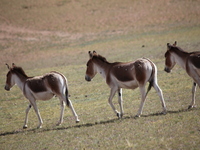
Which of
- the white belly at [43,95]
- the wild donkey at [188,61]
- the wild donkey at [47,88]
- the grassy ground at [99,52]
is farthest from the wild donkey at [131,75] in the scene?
the white belly at [43,95]

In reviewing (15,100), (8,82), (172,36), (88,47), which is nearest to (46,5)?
(88,47)

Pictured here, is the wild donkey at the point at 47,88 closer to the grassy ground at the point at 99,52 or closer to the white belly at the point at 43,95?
the white belly at the point at 43,95

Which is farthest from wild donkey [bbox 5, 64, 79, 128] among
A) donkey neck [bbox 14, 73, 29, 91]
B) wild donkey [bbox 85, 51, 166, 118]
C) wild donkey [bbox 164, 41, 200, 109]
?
wild donkey [bbox 164, 41, 200, 109]

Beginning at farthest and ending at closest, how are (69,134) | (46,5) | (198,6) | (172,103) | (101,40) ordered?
(46,5) → (198,6) → (101,40) → (172,103) → (69,134)

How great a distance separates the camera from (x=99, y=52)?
3691 centimetres

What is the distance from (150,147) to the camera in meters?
8.09

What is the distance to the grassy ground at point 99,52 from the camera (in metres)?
9.61

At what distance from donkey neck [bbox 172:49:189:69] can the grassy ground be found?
172cm

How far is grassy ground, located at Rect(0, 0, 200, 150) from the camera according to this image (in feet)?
31.5

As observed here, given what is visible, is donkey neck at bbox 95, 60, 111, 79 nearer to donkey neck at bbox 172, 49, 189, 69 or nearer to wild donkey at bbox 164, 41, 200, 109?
wild donkey at bbox 164, 41, 200, 109

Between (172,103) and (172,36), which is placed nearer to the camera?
(172,103)

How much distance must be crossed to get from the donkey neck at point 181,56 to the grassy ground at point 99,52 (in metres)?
1.72

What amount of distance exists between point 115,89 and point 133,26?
136 feet

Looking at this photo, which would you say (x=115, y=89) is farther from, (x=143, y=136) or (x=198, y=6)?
(x=198, y=6)
